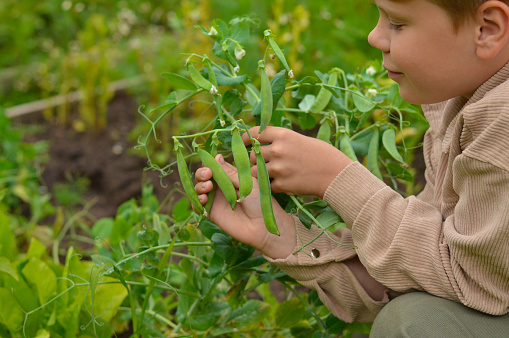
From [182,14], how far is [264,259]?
2.03 meters

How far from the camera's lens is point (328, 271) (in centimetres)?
122

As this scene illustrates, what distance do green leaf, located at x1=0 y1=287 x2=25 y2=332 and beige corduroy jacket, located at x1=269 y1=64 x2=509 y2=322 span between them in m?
0.68

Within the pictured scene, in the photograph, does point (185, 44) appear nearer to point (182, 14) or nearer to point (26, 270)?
point (182, 14)

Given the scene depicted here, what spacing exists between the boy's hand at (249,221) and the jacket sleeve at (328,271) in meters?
0.03

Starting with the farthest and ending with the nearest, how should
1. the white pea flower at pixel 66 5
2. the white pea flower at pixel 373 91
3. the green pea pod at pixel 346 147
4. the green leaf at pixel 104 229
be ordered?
the white pea flower at pixel 66 5 → the green leaf at pixel 104 229 → the white pea flower at pixel 373 91 → the green pea pod at pixel 346 147

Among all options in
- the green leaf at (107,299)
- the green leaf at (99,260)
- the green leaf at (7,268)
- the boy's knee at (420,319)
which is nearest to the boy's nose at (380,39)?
the boy's knee at (420,319)

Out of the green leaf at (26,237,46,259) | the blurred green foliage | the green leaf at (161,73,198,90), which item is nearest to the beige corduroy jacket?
the green leaf at (161,73,198,90)

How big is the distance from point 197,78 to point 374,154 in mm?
421

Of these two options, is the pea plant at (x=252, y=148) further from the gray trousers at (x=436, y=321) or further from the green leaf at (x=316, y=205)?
the gray trousers at (x=436, y=321)

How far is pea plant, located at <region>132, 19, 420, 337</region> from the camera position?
1072 mm

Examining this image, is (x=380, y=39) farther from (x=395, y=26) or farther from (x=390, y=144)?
(x=390, y=144)

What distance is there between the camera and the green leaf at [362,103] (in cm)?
121

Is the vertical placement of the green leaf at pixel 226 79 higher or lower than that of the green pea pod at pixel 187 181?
higher

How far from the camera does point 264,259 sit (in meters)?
1.28
